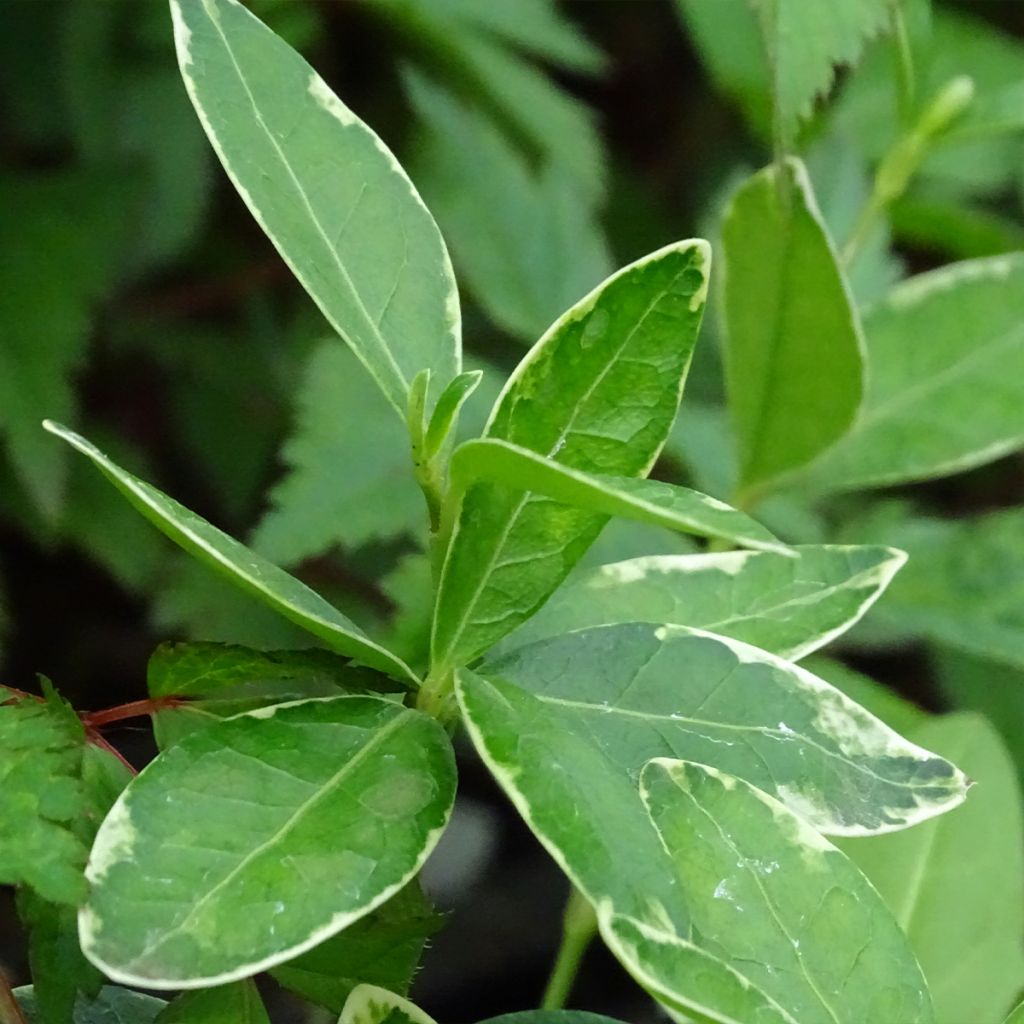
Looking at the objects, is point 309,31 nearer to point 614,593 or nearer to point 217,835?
point 614,593

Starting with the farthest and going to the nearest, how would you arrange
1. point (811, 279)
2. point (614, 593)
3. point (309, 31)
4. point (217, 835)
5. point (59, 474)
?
point (309, 31)
point (59, 474)
point (811, 279)
point (614, 593)
point (217, 835)

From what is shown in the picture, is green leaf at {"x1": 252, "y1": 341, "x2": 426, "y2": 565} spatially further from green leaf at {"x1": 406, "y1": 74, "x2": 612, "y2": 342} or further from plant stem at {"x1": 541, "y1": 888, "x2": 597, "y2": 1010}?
plant stem at {"x1": 541, "y1": 888, "x2": 597, "y2": 1010}

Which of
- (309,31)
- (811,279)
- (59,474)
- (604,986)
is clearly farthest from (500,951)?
(309,31)

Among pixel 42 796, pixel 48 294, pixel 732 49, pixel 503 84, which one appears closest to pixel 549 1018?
pixel 42 796

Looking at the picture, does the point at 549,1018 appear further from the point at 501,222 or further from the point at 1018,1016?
the point at 501,222

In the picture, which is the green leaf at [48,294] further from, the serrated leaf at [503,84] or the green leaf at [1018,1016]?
the green leaf at [1018,1016]

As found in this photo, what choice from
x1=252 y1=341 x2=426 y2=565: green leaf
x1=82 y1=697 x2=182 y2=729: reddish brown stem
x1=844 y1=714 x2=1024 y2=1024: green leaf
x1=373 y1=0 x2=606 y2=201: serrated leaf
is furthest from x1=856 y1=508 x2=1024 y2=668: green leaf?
x1=82 y1=697 x2=182 y2=729: reddish brown stem
